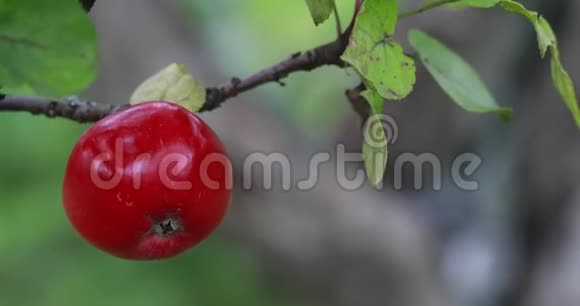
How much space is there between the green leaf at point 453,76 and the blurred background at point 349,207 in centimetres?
125

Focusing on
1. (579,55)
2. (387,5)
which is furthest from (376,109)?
(579,55)

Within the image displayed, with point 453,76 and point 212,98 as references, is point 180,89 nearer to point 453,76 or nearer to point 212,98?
point 212,98

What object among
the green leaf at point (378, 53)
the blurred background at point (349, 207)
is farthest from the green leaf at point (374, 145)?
the blurred background at point (349, 207)

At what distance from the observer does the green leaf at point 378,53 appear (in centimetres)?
55

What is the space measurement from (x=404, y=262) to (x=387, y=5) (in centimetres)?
163

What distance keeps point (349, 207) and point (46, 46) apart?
5.18 feet

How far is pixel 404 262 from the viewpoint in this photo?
2119 mm

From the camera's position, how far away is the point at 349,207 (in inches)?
82.8

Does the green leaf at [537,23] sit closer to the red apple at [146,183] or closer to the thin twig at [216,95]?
the thin twig at [216,95]

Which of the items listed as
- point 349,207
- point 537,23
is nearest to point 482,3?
point 537,23

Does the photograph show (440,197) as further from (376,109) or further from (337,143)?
(376,109)

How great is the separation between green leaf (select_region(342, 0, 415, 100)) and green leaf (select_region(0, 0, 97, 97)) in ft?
0.61

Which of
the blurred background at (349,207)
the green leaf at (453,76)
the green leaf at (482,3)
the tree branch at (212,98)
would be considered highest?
the green leaf at (482,3)

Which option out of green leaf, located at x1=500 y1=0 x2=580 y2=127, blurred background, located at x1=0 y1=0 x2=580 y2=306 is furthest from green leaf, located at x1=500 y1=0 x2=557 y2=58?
blurred background, located at x1=0 y1=0 x2=580 y2=306
